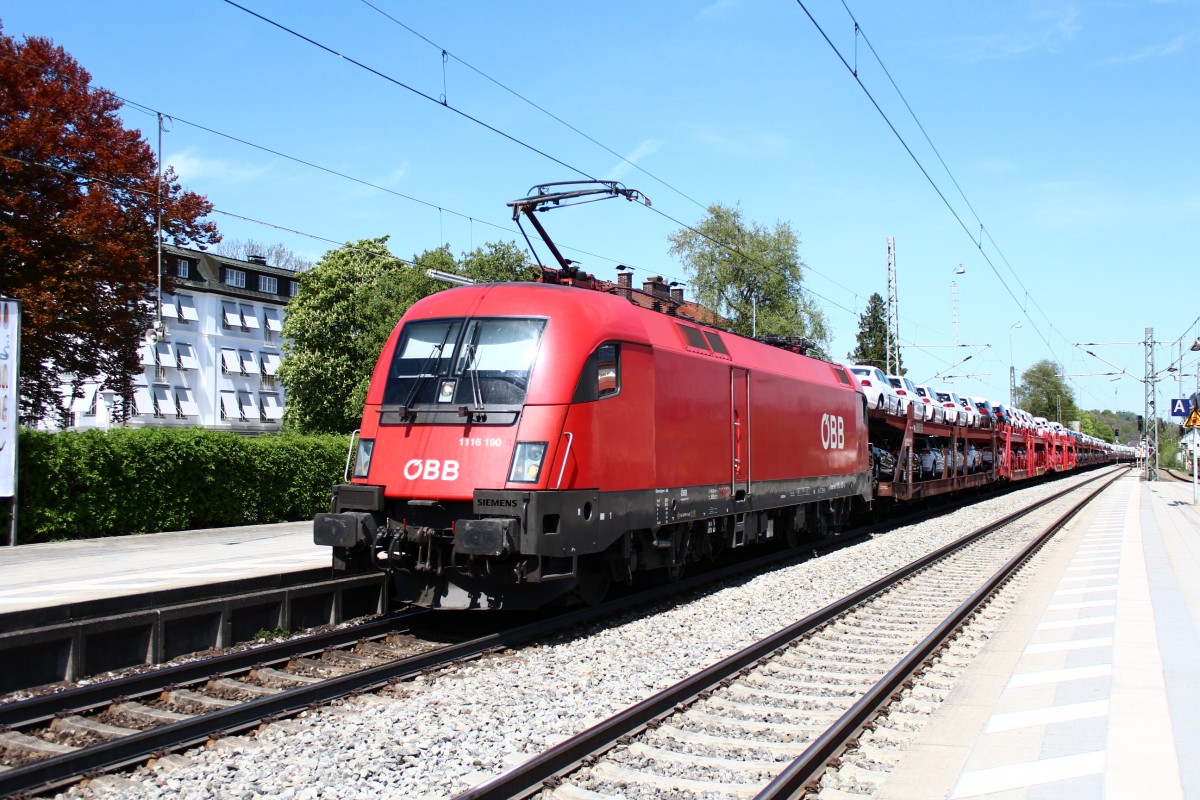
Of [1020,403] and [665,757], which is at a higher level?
[1020,403]

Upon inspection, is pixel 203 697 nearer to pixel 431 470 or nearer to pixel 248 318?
pixel 431 470

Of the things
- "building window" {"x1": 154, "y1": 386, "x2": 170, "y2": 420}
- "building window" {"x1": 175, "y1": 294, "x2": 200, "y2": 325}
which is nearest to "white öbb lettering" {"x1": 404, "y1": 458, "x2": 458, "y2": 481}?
"building window" {"x1": 154, "y1": 386, "x2": 170, "y2": 420}

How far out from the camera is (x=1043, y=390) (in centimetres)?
13525

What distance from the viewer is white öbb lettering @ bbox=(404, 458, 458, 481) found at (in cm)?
932

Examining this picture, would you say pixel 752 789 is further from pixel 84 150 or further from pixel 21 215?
pixel 84 150

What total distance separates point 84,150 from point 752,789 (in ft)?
80.1

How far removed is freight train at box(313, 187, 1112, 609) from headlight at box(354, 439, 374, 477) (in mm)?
24

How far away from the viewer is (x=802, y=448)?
1653 centimetres

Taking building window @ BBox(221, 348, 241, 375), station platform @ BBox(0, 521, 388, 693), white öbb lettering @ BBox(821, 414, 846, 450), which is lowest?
station platform @ BBox(0, 521, 388, 693)

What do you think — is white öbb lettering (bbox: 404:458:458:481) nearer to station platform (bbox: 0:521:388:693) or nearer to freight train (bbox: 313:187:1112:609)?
freight train (bbox: 313:187:1112:609)

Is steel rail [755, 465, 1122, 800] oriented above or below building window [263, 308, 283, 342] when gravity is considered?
below

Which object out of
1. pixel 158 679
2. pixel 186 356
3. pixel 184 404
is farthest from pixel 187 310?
pixel 158 679

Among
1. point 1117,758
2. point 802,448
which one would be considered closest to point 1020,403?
point 802,448

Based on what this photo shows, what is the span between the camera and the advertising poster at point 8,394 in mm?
14078
